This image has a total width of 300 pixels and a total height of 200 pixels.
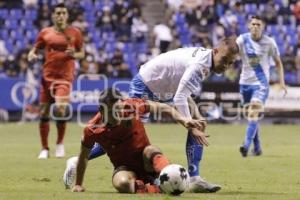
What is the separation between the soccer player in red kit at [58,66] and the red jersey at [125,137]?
19.9 feet

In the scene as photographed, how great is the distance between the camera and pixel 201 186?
32.8ft

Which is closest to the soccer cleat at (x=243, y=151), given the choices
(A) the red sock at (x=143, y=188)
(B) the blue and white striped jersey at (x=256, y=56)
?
(B) the blue and white striped jersey at (x=256, y=56)

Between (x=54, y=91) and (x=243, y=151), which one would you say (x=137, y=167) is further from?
(x=54, y=91)

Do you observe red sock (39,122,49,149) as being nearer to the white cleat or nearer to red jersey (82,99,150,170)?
the white cleat

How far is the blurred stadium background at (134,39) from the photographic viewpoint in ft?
89.0

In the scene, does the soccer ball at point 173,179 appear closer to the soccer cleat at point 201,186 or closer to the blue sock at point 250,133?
the soccer cleat at point 201,186

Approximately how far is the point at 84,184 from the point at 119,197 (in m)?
1.77

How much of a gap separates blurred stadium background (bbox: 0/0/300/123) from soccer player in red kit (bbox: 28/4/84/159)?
10.8 metres

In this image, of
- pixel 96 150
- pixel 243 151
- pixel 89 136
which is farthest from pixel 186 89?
pixel 243 151

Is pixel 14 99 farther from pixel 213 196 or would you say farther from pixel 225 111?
pixel 213 196

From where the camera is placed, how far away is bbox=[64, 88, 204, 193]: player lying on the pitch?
9266mm

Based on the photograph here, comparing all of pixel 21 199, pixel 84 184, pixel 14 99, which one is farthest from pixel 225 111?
pixel 21 199

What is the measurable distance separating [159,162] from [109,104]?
2.73 ft

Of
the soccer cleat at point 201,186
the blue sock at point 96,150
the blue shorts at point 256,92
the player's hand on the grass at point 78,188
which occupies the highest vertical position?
the blue sock at point 96,150
